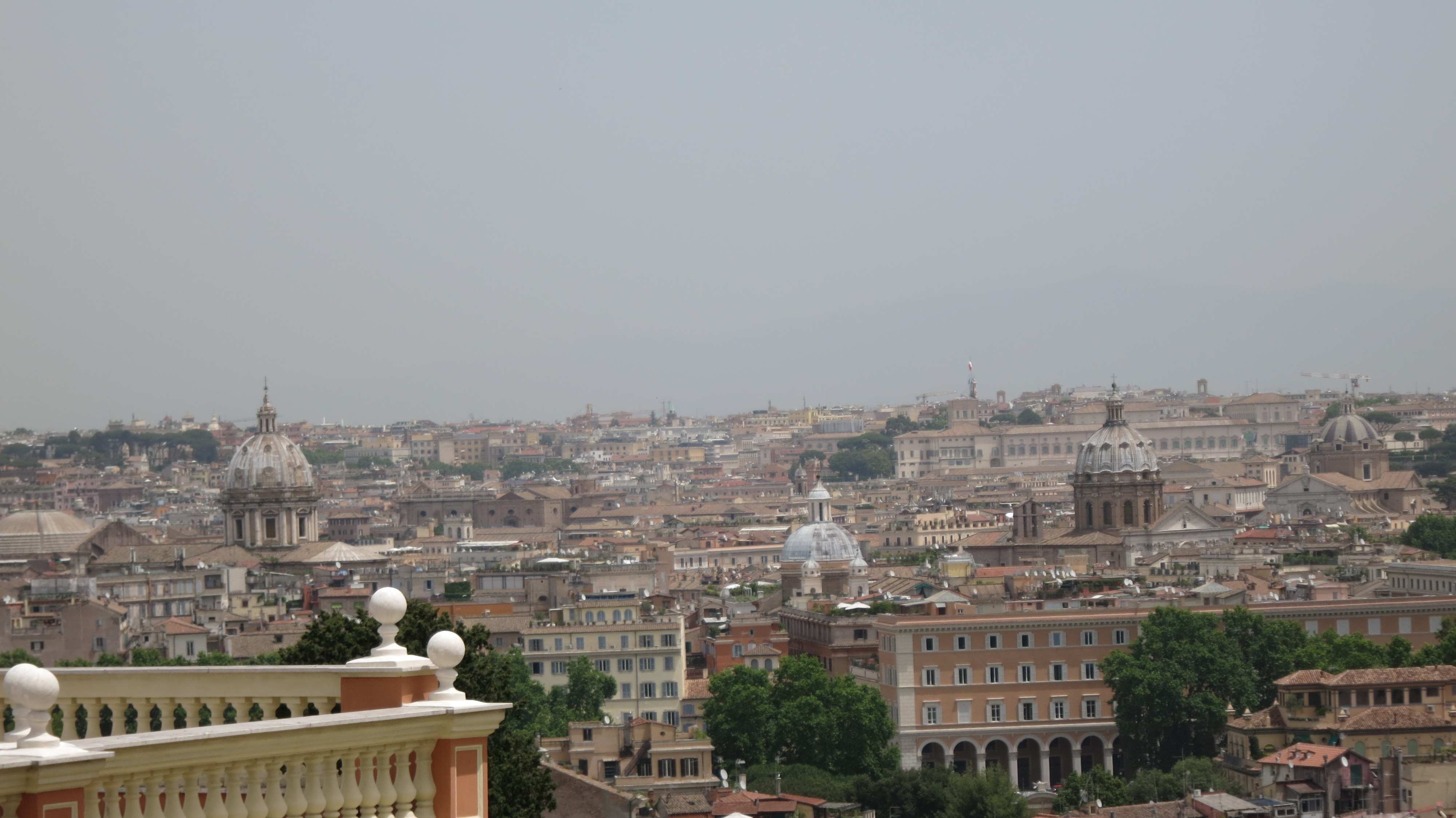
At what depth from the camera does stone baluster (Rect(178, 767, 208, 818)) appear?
17.0 feet

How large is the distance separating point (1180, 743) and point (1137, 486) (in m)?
43.7

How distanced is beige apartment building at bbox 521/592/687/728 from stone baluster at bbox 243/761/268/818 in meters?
38.5

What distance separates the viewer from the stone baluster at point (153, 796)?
5.16 m

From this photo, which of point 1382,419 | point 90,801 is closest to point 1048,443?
point 1382,419

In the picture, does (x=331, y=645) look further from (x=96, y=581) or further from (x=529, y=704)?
(x=96, y=581)

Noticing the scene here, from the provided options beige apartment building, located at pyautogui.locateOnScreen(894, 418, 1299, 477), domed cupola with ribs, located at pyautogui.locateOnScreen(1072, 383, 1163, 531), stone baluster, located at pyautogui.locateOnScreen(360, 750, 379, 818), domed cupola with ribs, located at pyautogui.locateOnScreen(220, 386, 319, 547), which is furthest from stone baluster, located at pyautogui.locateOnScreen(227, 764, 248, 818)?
beige apartment building, located at pyautogui.locateOnScreen(894, 418, 1299, 477)

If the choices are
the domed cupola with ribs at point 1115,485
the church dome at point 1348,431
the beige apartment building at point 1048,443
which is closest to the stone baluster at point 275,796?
the domed cupola with ribs at point 1115,485

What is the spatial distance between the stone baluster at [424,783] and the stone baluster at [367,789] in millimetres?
161

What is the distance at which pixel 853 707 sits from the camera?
1558 inches

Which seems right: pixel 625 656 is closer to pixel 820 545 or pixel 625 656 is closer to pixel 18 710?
pixel 820 545

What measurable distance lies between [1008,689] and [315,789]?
3927cm

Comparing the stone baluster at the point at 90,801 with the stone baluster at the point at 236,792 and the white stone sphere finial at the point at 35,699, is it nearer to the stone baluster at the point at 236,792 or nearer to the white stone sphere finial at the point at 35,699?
the white stone sphere finial at the point at 35,699

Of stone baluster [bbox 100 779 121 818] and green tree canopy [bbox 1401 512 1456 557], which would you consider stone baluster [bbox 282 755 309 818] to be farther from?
green tree canopy [bbox 1401 512 1456 557]

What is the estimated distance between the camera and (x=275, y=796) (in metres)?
5.34
